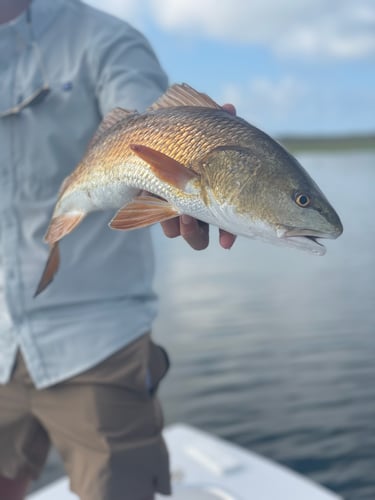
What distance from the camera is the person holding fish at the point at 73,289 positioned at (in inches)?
104

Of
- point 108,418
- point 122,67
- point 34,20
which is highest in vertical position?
point 34,20

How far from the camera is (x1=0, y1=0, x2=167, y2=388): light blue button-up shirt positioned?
2648 millimetres

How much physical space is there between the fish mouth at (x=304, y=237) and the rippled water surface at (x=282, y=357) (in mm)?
6095

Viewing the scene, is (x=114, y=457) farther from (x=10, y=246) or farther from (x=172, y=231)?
(x=172, y=231)

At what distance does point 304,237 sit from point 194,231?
318 millimetres

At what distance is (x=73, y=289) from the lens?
2.69 meters

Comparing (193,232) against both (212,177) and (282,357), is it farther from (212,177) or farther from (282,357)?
(282,357)

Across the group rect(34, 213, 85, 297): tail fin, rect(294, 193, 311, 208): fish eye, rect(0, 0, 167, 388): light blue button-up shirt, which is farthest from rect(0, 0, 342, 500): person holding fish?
rect(294, 193, 311, 208): fish eye

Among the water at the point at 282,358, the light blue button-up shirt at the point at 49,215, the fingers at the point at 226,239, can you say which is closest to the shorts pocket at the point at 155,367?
the light blue button-up shirt at the point at 49,215

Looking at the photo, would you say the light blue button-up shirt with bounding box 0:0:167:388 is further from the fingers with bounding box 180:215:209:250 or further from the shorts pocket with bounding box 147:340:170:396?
the fingers with bounding box 180:215:209:250

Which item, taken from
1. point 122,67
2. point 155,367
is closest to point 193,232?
point 122,67

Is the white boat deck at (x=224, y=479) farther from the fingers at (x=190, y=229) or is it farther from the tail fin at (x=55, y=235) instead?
the fingers at (x=190, y=229)

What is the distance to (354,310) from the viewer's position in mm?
12398

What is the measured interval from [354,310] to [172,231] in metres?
11.1
